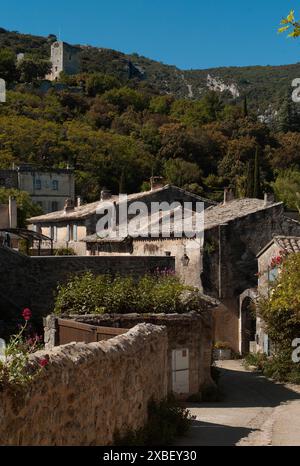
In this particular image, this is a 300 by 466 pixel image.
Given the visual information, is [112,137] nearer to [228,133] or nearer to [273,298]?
[228,133]

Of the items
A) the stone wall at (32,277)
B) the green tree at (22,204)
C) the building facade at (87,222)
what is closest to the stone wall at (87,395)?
the stone wall at (32,277)

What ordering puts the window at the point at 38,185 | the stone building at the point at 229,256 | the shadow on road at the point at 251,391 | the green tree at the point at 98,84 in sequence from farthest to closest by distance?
the green tree at the point at 98,84, the window at the point at 38,185, the stone building at the point at 229,256, the shadow on road at the point at 251,391

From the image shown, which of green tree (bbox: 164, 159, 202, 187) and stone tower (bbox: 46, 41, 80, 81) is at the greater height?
stone tower (bbox: 46, 41, 80, 81)

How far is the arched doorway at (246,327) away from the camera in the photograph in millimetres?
34312

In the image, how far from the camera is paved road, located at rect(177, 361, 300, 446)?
13492mm

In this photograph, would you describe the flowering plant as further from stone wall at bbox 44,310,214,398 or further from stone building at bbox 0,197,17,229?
stone building at bbox 0,197,17,229

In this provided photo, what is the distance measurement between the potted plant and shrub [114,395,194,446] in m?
18.3

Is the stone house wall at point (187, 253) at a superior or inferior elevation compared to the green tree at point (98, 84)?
inferior

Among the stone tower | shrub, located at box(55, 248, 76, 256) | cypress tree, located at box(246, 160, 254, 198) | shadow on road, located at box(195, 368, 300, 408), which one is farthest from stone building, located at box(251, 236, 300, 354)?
the stone tower

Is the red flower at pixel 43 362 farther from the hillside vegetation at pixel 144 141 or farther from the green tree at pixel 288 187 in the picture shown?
the green tree at pixel 288 187

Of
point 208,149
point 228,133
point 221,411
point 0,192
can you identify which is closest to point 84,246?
point 0,192

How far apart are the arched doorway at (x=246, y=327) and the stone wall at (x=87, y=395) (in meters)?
20.9

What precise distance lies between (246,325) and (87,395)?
2586 centimetres

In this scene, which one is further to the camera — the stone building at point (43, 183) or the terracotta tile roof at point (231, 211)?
the stone building at point (43, 183)
